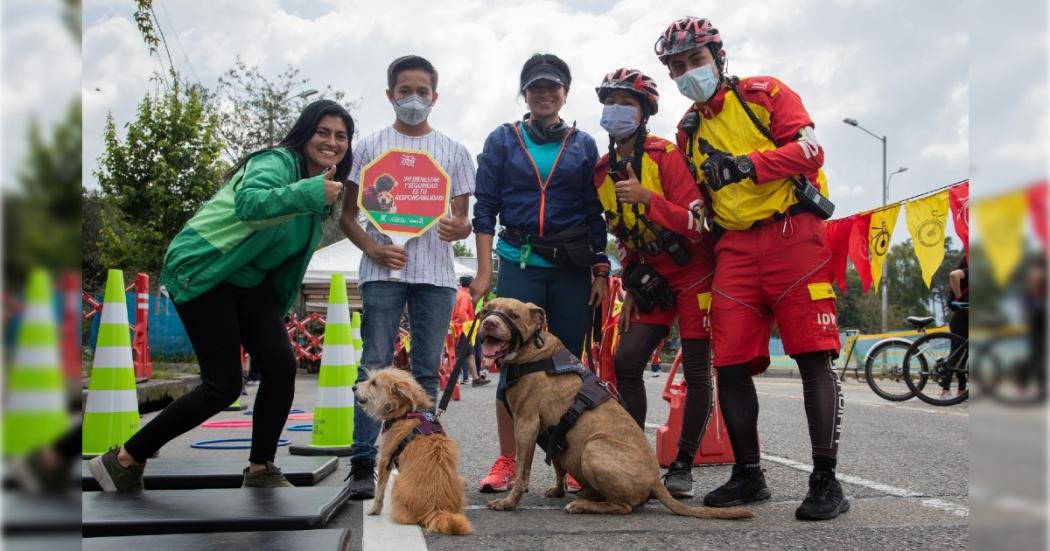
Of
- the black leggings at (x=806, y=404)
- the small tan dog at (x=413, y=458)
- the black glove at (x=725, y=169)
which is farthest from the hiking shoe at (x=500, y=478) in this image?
the black glove at (x=725, y=169)

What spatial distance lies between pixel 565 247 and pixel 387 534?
174cm

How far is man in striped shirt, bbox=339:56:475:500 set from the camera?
13.6ft

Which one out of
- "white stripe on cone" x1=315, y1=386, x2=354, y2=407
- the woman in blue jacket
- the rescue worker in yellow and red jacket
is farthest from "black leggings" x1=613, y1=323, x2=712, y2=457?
"white stripe on cone" x1=315, y1=386, x2=354, y2=407

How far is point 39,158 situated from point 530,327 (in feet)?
11.2

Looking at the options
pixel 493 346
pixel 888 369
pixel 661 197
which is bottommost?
pixel 888 369

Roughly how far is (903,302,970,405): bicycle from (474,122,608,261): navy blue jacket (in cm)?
794

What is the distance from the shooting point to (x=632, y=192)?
3949mm

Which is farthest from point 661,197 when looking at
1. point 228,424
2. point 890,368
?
point 890,368

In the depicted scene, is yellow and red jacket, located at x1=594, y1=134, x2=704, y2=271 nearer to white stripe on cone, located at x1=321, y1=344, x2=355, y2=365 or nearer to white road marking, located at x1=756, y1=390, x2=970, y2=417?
white stripe on cone, located at x1=321, y1=344, x2=355, y2=365

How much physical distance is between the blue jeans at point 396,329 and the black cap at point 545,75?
1194 millimetres

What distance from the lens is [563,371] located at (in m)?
3.82

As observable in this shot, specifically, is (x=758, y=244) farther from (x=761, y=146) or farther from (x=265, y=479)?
(x=265, y=479)

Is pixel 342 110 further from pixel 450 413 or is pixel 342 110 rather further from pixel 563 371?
pixel 450 413

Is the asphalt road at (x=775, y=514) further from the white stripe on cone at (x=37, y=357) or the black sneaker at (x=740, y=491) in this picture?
the white stripe on cone at (x=37, y=357)
